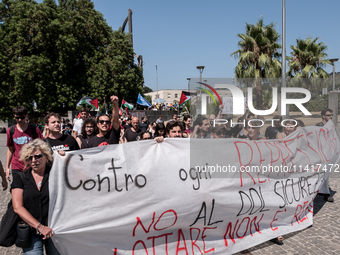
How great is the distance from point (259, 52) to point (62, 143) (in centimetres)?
1884

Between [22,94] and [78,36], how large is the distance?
266 inches

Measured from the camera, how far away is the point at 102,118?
4.38m

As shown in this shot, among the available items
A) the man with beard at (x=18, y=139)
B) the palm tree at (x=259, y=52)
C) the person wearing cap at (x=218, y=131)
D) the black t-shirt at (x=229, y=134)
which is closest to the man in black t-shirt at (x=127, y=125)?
the person wearing cap at (x=218, y=131)

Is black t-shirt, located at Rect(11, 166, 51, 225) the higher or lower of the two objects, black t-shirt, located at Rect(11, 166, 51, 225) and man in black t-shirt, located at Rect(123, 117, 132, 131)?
the lower

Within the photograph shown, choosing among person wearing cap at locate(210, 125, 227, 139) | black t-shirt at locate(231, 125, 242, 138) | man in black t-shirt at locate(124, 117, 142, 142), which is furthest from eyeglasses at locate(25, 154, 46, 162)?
black t-shirt at locate(231, 125, 242, 138)

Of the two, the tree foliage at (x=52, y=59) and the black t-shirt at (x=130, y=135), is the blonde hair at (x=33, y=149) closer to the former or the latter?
the black t-shirt at (x=130, y=135)

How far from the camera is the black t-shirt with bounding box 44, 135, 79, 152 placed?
12.5 ft

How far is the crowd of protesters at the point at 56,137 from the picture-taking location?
8.51ft

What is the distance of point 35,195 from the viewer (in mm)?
2613

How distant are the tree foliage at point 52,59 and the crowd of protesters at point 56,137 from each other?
1694 centimetres

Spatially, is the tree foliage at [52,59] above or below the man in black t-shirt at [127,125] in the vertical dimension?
above

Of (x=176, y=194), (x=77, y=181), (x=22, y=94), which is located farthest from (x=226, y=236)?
(x=22, y=94)

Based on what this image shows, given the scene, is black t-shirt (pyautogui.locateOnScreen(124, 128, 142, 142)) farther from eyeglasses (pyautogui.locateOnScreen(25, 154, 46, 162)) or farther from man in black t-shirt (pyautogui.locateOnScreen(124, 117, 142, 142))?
eyeglasses (pyautogui.locateOnScreen(25, 154, 46, 162))

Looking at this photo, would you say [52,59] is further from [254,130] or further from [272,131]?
[272,131]
